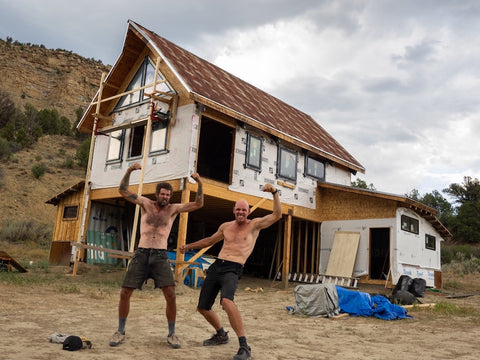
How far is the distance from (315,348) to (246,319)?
2703mm

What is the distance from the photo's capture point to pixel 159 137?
14.7 m

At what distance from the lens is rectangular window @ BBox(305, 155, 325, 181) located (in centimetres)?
1773

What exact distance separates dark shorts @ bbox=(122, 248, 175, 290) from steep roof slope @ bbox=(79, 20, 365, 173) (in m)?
8.05

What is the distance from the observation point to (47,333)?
5.87 m

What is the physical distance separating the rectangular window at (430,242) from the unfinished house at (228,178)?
0.04 meters

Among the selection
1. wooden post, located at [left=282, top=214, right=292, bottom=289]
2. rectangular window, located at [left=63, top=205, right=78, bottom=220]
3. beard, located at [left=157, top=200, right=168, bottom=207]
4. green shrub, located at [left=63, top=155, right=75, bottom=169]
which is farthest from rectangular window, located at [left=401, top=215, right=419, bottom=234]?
green shrub, located at [left=63, top=155, right=75, bottom=169]

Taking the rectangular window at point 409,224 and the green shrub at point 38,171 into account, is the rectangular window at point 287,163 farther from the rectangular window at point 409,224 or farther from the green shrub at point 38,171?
the green shrub at point 38,171

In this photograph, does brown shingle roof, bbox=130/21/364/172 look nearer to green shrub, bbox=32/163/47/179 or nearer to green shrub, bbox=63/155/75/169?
green shrub, bbox=32/163/47/179

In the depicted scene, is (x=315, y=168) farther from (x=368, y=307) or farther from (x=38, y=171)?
(x=38, y=171)

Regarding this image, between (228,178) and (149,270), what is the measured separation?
1155 cm

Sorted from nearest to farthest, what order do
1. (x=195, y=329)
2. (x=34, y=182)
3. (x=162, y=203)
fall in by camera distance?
(x=162, y=203) < (x=195, y=329) < (x=34, y=182)

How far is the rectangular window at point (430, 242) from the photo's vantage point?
17772 mm

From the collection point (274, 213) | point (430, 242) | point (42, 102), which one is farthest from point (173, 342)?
point (42, 102)

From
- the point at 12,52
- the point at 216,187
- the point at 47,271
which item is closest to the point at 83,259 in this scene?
the point at 47,271
